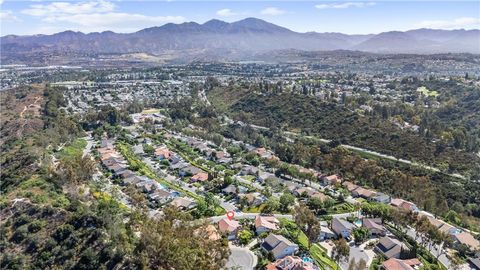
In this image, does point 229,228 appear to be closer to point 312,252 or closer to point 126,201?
point 312,252

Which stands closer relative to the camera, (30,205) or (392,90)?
(30,205)

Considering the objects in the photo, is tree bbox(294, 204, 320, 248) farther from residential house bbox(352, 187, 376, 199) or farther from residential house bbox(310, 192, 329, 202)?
residential house bbox(352, 187, 376, 199)

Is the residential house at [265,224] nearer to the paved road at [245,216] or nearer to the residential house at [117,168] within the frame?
the paved road at [245,216]

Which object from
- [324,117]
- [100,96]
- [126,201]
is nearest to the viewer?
[126,201]

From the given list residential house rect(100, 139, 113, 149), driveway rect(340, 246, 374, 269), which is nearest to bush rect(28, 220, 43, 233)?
driveway rect(340, 246, 374, 269)

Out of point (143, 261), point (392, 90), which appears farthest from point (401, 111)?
point (143, 261)

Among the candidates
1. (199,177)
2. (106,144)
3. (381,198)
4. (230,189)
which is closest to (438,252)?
(381,198)

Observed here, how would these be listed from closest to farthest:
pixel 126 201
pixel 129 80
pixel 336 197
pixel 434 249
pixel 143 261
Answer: pixel 143 261 < pixel 434 249 < pixel 126 201 < pixel 336 197 < pixel 129 80

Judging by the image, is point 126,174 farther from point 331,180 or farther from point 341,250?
point 341,250
